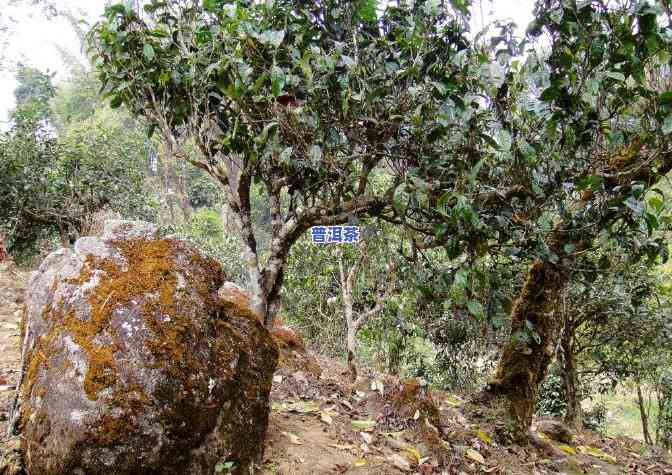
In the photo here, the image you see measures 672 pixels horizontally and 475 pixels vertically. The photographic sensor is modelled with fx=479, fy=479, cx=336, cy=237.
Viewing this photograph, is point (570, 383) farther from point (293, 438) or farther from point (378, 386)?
point (293, 438)

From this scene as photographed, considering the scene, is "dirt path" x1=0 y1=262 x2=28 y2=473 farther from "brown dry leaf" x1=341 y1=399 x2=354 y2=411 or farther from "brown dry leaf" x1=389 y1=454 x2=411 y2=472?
"brown dry leaf" x1=341 y1=399 x2=354 y2=411

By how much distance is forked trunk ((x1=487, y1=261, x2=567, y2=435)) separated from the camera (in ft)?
14.0

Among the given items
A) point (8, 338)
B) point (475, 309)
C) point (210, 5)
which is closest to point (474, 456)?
point (475, 309)

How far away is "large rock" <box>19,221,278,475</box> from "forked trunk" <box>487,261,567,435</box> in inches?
99.6

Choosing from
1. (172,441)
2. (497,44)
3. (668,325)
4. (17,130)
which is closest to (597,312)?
(668,325)

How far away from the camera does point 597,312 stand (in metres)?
6.34

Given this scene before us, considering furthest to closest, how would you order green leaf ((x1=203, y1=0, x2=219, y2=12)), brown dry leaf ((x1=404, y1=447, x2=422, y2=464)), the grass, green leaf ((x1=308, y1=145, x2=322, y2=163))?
the grass → brown dry leaf ((x1=404, y1=447, x2=422, y2=464)) → green leaf ((x1=203, y1=0, x2=219, y2=12)) → green leaf ((x1=308, y1=145, x2=322, y2=163))

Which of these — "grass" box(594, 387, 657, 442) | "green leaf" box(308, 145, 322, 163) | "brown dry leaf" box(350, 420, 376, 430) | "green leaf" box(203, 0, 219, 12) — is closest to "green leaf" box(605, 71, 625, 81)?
"green leaf" box(308, 145, 322, 163)

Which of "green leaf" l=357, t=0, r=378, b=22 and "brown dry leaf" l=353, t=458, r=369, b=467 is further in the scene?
"brown dry leaf" l=353, t=458, r=369, b=467

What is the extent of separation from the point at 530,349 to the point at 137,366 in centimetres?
324

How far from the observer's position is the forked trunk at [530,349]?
14.0 ft

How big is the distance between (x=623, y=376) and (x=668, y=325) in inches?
85.8

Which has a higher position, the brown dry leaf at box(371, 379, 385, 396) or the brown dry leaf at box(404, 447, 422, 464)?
the brown dry leaf at box(371, 379, 385, 396)

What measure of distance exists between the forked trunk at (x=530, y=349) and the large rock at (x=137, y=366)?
99.6 inches
